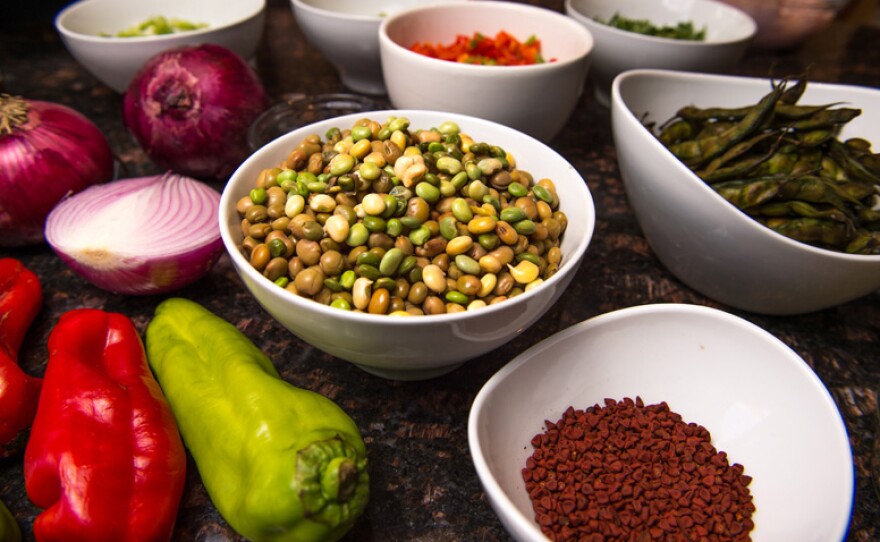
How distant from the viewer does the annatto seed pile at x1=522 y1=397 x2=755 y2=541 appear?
734 millimetres

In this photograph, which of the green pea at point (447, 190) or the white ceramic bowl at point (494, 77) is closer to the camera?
the green pea at point (447, 190)

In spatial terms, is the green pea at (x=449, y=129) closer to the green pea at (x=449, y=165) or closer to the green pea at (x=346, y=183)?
the green pea at (x=449, y=165)

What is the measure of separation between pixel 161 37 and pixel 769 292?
1.43 metres

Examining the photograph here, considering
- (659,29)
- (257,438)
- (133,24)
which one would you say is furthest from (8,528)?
(659,29)

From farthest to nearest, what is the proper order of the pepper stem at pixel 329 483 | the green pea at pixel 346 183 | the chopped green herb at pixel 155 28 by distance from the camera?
the chopped green herb at pixel 155 28 → the green pea at pixel 346 183 → the pepper stem at pixel 329 483

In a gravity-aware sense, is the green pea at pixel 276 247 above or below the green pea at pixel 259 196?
below

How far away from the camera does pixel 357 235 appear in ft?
2.82

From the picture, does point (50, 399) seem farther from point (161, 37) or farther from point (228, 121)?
point (161, 37)

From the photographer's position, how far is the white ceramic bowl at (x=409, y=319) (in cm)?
73

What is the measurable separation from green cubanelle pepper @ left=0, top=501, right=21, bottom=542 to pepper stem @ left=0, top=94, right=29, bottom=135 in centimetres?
72

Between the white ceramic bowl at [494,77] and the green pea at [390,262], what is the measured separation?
1.72ft

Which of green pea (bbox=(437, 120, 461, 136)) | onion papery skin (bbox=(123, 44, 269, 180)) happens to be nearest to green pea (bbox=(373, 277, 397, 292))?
green pea (bbox=(437, 120, 461, 136))

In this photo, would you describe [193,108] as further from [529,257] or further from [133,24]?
[529,257]

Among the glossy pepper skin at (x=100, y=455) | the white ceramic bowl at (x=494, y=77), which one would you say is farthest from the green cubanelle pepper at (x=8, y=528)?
the white ceramic bowl at (x=494, y=77)
